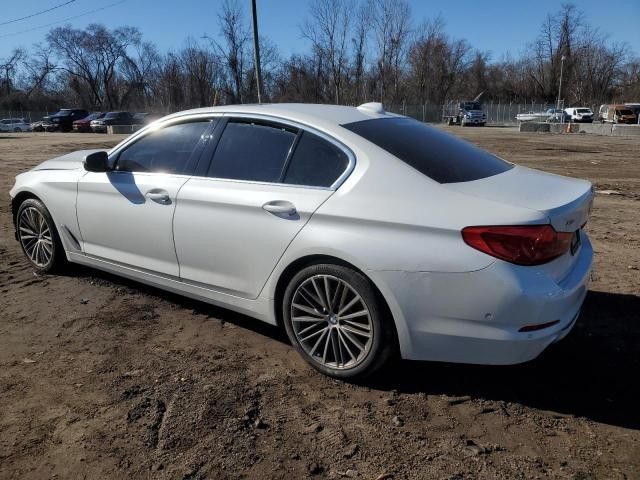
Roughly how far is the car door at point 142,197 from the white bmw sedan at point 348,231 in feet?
0.04

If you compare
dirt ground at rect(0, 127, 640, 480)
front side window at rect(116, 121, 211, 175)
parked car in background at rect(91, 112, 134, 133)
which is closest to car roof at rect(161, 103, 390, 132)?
front side window at rect(116, 121, 211, 175)

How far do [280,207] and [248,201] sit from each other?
27 cm

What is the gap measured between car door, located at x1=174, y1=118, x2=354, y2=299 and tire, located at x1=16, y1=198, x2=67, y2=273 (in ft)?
5.80

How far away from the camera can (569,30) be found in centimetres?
8156

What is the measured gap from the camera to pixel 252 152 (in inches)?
141

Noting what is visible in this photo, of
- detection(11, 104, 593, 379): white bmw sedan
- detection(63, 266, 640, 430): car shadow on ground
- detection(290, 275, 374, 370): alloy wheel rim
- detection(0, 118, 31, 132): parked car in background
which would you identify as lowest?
detection(63, 266, 640, 430): car shadow on ground

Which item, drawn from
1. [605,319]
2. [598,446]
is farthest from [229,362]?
[605,319]

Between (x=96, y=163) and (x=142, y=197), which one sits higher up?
(x=96, y=163)

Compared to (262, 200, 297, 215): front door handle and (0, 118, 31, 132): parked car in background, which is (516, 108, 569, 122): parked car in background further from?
(262, 200, 297, 215): front door handle

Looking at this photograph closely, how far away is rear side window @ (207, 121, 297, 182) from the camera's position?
346cm

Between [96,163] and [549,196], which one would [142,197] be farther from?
[549,196]

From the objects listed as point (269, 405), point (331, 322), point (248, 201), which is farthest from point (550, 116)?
point (269, 405)

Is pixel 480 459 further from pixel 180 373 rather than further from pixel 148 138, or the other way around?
pixel 148 138

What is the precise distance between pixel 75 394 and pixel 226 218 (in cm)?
137
